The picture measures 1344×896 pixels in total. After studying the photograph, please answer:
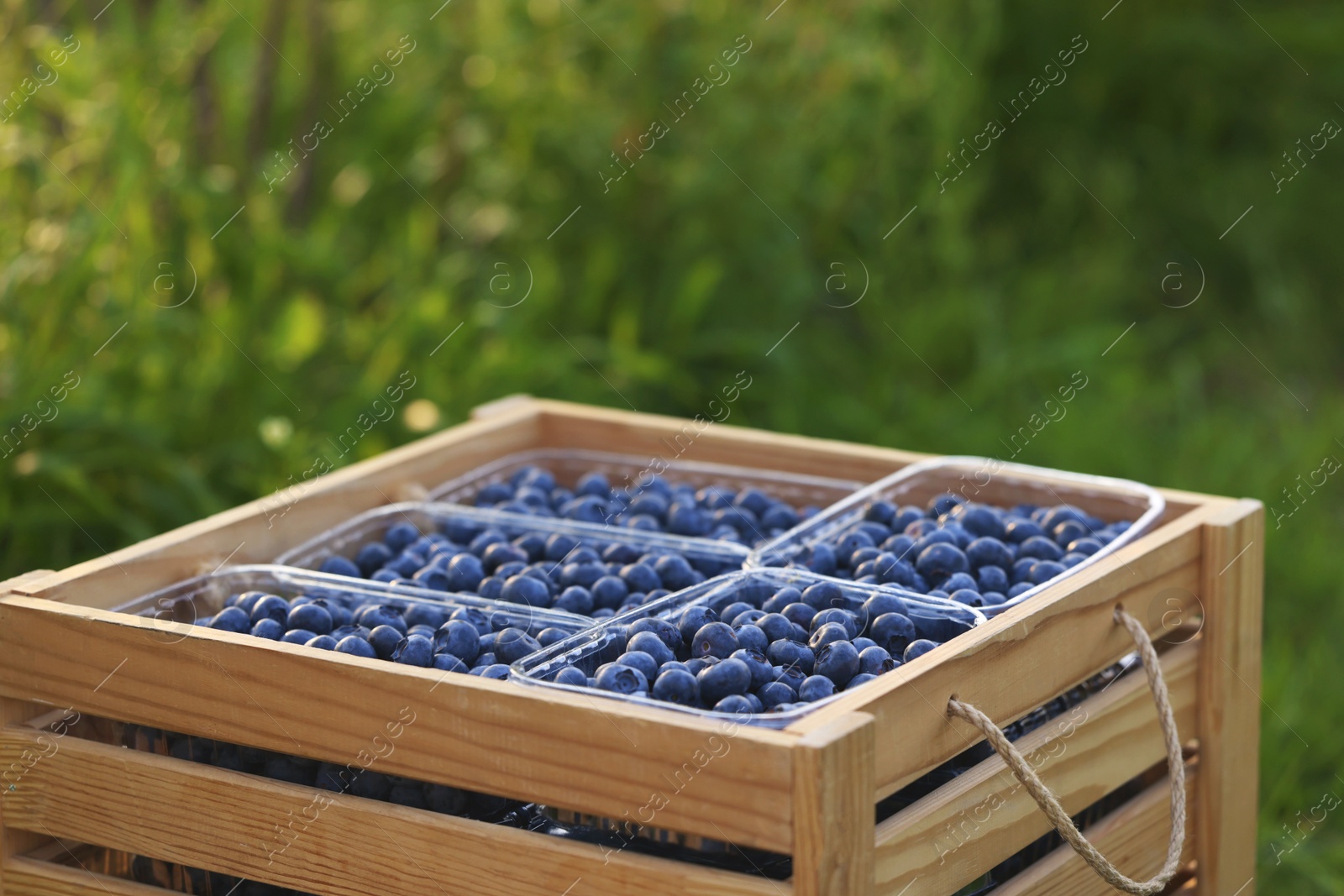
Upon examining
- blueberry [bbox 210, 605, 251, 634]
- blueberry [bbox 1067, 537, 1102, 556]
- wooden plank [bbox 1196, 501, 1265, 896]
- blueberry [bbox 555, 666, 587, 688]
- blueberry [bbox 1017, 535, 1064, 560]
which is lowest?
wooden plank [bbox 1196, 501, 1265, 896]

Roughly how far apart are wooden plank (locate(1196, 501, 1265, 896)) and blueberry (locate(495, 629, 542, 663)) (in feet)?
2.58

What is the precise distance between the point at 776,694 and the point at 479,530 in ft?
2.12

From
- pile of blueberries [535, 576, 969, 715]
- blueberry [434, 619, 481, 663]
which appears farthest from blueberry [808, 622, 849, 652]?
blueberry [434, 619, 481, 663]

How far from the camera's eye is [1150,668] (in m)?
1.49

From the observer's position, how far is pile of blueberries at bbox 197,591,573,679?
1347 millimetres

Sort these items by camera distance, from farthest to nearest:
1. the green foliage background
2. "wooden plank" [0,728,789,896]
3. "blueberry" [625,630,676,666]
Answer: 1. the green foliage background
2. "blueberry" [625,630,676,666]
3. "wooden plank" [0,728,789,896]

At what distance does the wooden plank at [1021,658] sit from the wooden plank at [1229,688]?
0.10 feet

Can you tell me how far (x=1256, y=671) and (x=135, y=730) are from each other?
4.08ft

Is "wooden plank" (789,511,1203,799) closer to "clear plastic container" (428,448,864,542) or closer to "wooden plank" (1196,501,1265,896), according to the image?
"wooden plank" (1196,501,1265,896)

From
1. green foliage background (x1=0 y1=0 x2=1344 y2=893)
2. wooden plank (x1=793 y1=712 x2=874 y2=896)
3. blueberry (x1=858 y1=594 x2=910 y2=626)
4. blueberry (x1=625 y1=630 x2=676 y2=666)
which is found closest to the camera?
wooden plank (x1=793 y1=712 x2=874 y2=896)

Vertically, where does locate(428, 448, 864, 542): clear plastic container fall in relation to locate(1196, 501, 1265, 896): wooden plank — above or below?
above

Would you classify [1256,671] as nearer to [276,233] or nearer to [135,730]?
[135,730]

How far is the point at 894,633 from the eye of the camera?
136 centimetres

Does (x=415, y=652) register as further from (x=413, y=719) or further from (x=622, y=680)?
(x=622, y=680)
